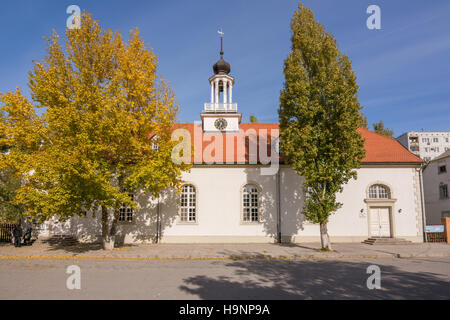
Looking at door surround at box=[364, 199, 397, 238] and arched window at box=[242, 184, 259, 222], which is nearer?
door surround at box=[364, 199, 397, 238]

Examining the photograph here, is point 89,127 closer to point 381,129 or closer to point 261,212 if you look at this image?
point 261,212

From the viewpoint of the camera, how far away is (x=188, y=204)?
2166cm

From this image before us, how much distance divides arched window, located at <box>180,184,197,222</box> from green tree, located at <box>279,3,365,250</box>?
7810mm

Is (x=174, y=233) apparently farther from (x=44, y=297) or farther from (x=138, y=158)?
(x=44, y=297)

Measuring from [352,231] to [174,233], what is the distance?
13.0 meters

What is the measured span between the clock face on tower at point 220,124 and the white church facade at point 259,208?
5184 millimetres

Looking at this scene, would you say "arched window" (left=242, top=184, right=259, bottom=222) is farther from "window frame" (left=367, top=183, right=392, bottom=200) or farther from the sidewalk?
"window frame" (left=367, top=183, right=392, bottom=200)

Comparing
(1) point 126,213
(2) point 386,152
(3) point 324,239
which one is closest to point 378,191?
(2) point 386,152

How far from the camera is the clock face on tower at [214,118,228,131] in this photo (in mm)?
26891

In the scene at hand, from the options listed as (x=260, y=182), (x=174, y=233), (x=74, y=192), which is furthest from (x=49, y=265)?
(x=260, y=182)

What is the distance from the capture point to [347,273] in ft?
35.7

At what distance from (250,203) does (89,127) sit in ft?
40.1

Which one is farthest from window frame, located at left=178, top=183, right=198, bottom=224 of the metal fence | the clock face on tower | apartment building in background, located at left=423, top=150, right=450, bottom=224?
apartment building in background, located at left=423, top=150, right=450, bottom=224

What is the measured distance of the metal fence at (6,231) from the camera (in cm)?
2069
